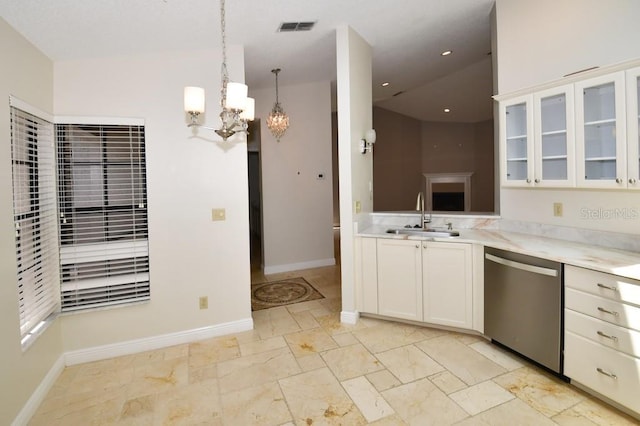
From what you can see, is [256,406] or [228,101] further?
[256,406]

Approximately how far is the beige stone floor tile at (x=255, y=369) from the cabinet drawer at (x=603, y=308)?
1.95m

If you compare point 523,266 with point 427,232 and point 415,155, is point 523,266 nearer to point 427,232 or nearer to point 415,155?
point 427,232

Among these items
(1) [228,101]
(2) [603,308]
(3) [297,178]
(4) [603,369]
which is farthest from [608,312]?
(3) [297,178]

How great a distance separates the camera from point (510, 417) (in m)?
1.97

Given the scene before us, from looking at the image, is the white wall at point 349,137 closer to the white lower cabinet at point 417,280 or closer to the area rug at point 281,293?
the white lower cabinet at point 417,280

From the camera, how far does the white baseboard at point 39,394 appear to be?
201 centimetres

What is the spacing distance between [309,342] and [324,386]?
0.68 metres

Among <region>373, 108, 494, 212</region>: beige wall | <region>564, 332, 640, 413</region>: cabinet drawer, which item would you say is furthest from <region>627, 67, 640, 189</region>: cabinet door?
<region>373, 108, 494, 212</region>: beige wall

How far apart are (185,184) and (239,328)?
1.48m

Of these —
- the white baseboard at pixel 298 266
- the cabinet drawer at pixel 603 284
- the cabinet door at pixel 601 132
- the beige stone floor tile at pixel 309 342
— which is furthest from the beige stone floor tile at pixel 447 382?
the white baseboard at pixel 298 266

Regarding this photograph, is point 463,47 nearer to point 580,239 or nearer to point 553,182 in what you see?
point 553,182

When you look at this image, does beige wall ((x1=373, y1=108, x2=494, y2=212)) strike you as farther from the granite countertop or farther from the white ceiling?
the granite countertop

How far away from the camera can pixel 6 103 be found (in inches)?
77.5

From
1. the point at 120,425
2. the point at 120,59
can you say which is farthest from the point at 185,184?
the point at 120,425
